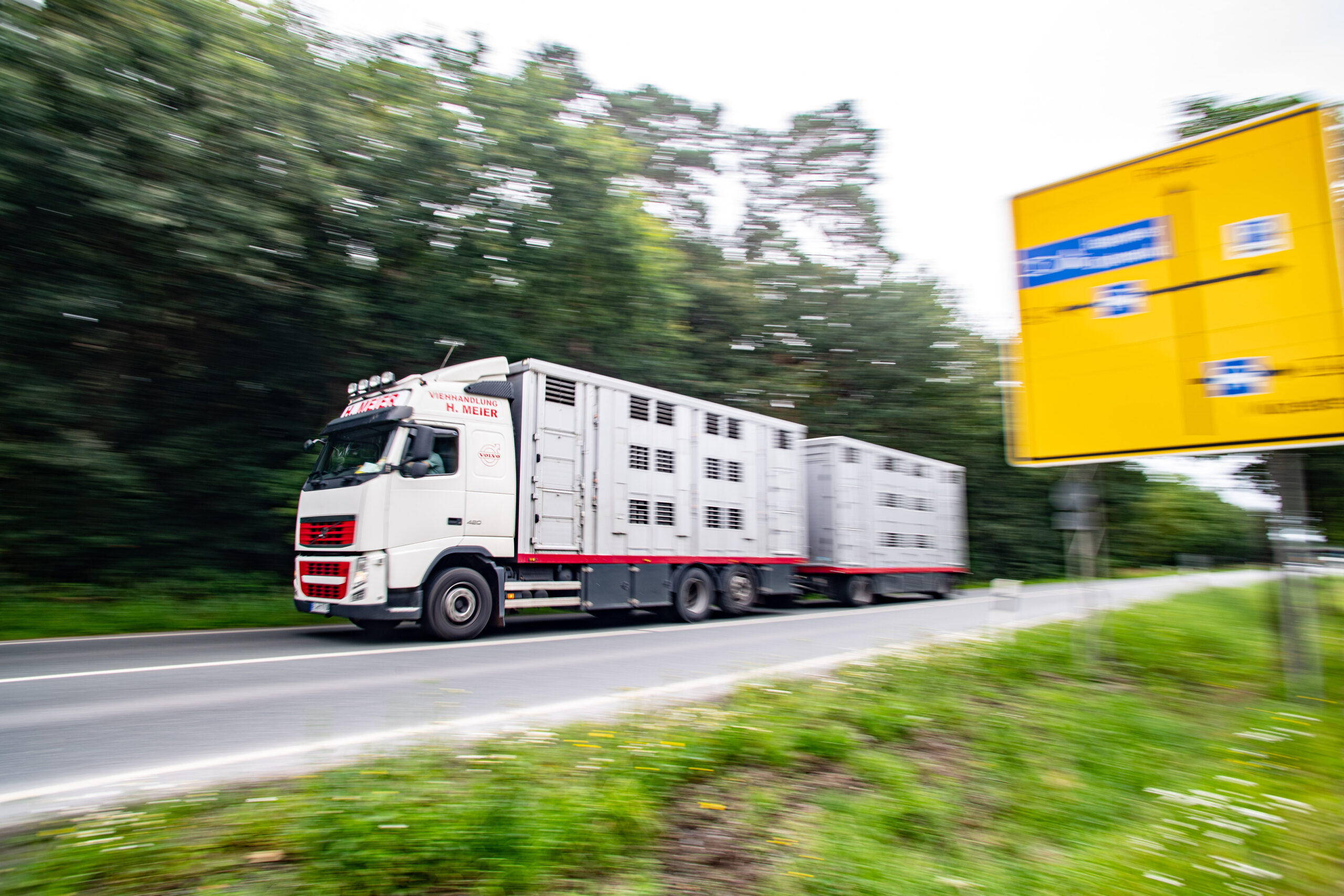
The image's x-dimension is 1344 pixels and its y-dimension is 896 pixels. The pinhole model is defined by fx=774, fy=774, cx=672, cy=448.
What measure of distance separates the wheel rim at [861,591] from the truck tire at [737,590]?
375 centimetres

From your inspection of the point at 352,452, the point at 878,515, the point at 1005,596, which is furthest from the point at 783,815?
A: the point at 878,515

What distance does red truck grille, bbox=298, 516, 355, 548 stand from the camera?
9.14 m

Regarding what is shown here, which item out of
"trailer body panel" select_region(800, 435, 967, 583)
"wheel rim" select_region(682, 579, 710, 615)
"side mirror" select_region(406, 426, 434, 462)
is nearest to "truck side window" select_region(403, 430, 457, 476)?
"side mirror" select_region(406, 426, 434, 462)

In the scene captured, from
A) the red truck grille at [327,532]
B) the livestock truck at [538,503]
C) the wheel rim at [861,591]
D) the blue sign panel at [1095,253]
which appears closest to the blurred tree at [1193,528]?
the wheel rim at [861,591]

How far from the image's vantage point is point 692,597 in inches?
531

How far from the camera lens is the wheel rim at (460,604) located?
31.9 feet

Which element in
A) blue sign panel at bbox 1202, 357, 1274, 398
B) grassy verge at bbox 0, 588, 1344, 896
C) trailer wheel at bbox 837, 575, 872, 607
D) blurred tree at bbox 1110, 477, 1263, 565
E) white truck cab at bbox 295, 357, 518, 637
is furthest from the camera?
blurred tree at bbox 1110, 477, 1263, 565

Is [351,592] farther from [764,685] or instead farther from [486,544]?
[764,685]

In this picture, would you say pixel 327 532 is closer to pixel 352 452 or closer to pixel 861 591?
pixel 352 452

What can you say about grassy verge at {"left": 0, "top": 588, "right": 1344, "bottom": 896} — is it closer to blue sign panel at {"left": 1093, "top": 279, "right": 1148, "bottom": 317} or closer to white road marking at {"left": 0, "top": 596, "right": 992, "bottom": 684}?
blue sign panel at {"left": 1093, "top": 279, "right": 1148, "bottom": 317}

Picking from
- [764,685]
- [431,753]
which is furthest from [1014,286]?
[431,753]

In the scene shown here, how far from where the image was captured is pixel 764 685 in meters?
5.97

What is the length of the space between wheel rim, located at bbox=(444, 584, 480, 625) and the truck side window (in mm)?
1477

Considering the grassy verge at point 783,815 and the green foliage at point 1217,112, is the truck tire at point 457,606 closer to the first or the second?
the grassy verge at point 783,815
